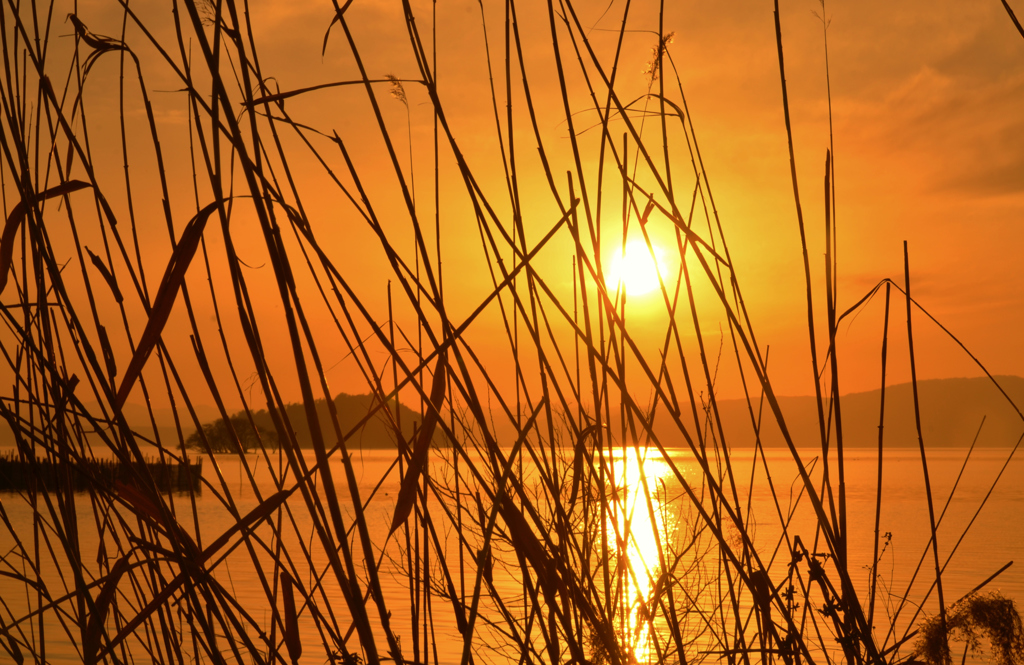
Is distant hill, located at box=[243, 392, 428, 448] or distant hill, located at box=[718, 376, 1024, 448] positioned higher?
distant hill, located at box=[243, 392, 428, 448]

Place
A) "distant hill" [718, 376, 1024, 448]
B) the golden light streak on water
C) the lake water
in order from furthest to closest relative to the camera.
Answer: "distant hill" [718, 376, 1024, 448]
the lake water
the golden light streak on water

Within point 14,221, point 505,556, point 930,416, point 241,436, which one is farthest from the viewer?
point 930,416

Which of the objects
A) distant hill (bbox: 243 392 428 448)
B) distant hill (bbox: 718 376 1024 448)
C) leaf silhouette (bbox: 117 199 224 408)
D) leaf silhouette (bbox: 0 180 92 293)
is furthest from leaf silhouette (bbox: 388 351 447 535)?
distant hill (bbox: 718 376 1024 448)

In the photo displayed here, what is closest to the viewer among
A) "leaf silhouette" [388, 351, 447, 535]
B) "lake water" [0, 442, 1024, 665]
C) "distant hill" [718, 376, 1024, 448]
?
"leaf silhouette" [388, 351, 447, 535]

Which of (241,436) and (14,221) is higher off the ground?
(14,221)

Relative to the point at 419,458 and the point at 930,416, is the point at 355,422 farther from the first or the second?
the point at 930,416

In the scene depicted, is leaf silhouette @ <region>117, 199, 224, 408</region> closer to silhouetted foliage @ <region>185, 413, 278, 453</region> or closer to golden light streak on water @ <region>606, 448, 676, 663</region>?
silhouetted foliage @ <region>185, 413, 278, 453</region>

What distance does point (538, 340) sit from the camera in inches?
22.3

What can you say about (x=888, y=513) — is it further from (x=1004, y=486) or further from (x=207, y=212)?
(x=207, y=212)

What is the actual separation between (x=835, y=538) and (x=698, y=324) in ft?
0.58

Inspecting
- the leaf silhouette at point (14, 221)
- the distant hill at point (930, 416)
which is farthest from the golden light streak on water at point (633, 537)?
the distant hill at point (930, 416)

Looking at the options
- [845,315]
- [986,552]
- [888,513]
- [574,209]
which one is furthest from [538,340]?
[888,513]

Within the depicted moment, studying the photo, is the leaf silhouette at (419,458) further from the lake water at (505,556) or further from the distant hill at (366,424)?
the lake water at (505,556)

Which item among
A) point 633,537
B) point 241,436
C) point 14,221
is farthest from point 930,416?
point 14,221
